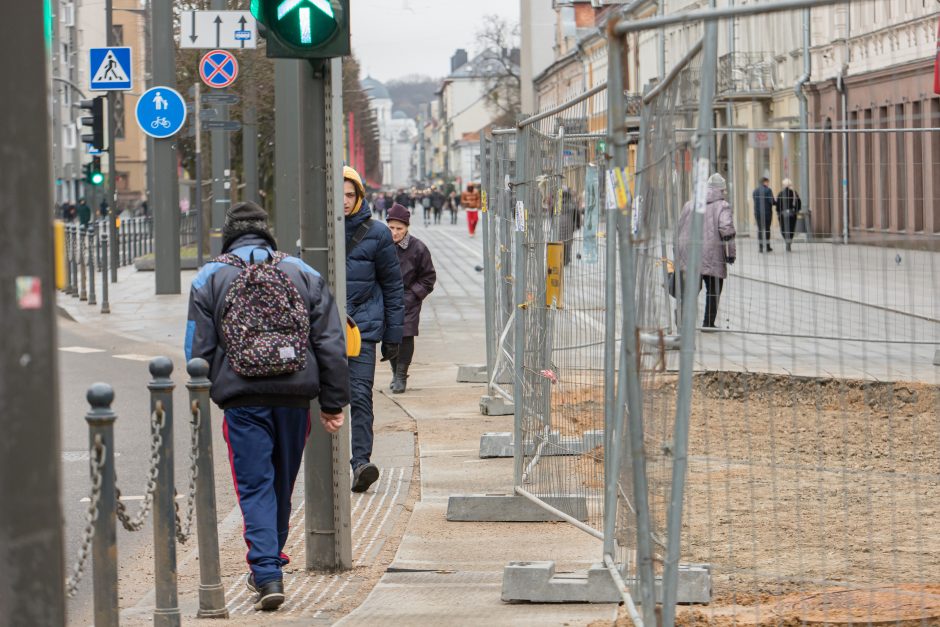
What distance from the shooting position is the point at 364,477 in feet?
29.7

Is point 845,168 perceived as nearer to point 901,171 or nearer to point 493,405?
point 901,171

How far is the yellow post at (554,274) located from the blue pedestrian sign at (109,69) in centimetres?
1911

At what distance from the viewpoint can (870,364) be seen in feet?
18.2

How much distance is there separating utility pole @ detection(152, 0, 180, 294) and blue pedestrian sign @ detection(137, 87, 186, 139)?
161cm

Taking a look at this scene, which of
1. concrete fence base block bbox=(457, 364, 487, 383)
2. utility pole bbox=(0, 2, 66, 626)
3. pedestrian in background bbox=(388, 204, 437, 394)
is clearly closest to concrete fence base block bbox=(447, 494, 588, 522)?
utility pole bbox=(0, 2, 66, 626)

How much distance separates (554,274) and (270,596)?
6.97ft

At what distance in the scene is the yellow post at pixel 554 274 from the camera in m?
7.48

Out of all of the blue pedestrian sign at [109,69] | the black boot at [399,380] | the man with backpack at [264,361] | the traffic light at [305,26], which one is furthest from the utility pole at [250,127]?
the man with backpack at [264,361]

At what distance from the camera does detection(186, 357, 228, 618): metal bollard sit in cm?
628

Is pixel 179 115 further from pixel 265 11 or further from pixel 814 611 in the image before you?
pixel 814 611

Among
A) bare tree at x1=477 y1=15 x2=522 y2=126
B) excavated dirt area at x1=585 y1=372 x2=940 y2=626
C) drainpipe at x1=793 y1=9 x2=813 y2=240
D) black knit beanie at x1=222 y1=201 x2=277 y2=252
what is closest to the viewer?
drainpipe at x1=793 y1=9 x2=813 y2=240

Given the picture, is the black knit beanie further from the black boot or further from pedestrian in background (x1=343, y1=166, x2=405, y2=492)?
the black boot

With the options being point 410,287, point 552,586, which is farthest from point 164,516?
point 410,287

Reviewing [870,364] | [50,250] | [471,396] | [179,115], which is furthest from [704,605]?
[179,115]
